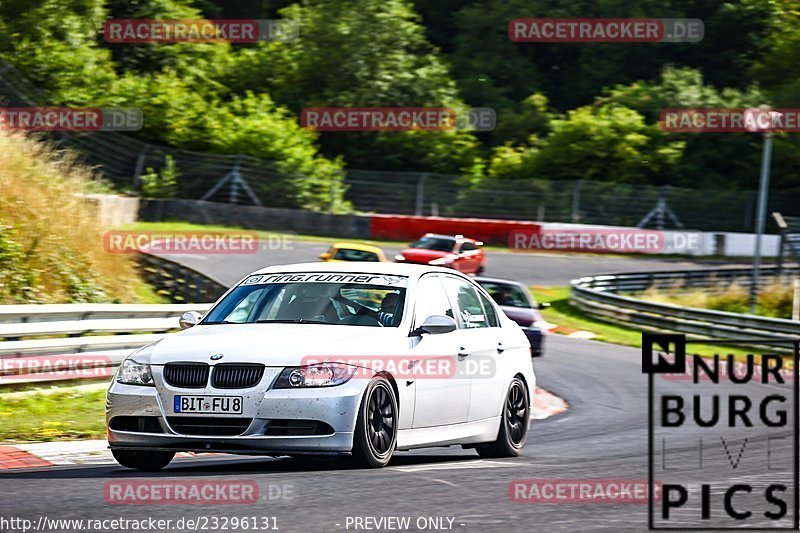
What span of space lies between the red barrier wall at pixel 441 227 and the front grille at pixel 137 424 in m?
33.6

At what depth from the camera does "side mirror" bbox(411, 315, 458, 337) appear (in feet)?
29.3

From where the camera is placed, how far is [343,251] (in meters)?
28.2

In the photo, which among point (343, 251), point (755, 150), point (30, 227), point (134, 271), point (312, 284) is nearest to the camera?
point (312, 284)

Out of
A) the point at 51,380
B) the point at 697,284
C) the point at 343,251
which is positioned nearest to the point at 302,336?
the point at 51,380

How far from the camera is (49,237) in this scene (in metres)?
17.9

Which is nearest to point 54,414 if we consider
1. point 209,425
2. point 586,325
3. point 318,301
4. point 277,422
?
point 318,301

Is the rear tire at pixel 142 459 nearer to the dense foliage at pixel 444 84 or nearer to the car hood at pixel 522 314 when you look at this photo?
the car hood at pixel 522 314

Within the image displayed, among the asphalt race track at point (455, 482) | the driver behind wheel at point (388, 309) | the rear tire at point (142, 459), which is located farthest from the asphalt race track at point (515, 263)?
the rear tire at point (142, 459)

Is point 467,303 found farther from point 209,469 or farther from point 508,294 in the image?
point 508,294

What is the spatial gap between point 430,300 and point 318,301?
915mm

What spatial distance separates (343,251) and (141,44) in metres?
30.5

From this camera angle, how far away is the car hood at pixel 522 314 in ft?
73.1

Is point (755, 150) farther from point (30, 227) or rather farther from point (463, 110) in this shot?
point (30, 227)

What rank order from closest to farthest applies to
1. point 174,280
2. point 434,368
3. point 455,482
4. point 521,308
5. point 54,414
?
point 455,482
point 434,368
point 54,414
point 174,280
point 521,308
